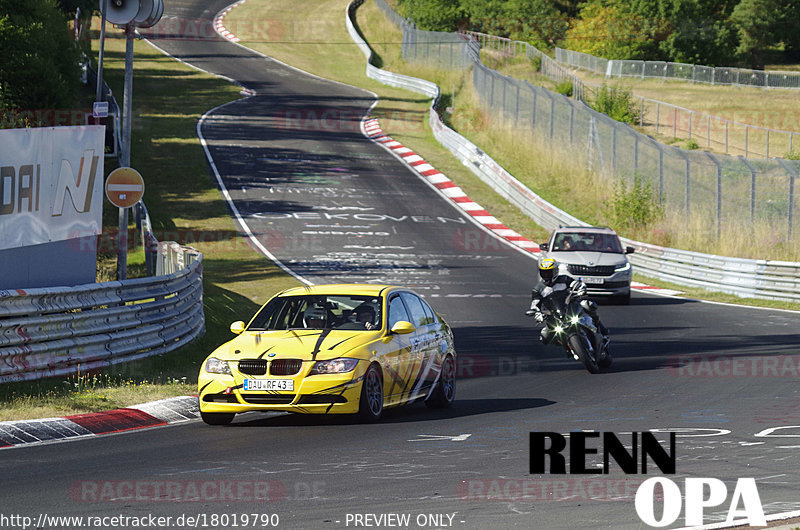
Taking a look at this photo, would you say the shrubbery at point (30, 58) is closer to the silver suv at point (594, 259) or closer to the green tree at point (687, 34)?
the silver suv at point (594, 259)

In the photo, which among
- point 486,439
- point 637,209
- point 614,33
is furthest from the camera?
point 614,33

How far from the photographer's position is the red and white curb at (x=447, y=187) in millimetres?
36450

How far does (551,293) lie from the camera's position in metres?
16.6

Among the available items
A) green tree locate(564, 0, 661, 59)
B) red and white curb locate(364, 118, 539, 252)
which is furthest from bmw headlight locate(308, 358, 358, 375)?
green tree locate(564, 0, 661, 59)

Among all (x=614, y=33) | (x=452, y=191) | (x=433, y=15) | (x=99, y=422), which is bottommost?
(x=452, y=191)

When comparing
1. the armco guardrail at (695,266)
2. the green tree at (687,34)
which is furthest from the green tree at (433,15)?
the armco guardrail at (695,266)

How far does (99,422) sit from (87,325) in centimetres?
263

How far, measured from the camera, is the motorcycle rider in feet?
53.8

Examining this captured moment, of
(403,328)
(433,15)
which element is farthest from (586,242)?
(433,15)

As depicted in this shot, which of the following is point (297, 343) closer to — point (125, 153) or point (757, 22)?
point (125, 153)

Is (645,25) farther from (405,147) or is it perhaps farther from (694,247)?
(694,247)

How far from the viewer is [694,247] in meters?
33.9

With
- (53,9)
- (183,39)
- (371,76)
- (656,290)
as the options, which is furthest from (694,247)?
(183,39)

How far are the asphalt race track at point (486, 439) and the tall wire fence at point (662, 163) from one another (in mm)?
5826
